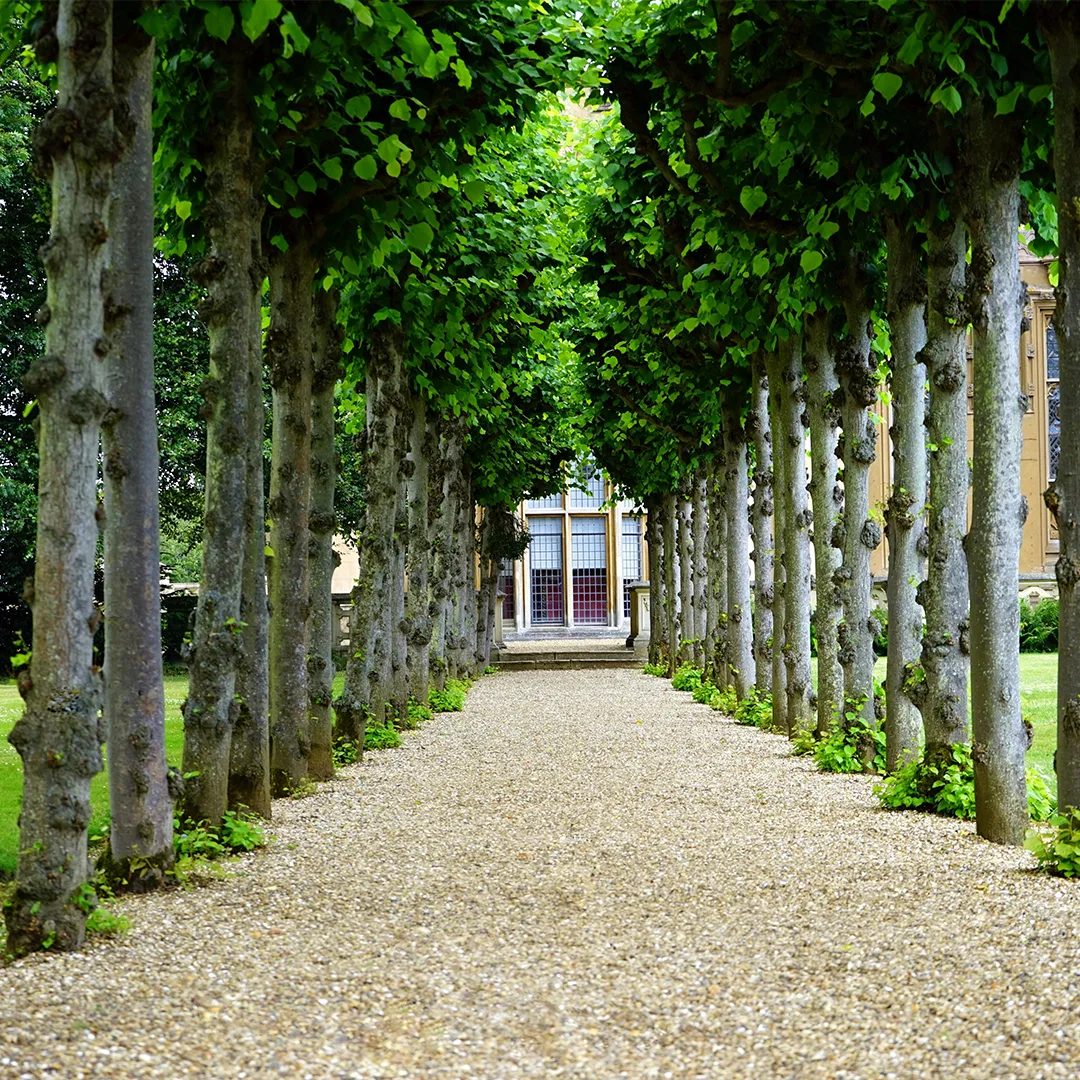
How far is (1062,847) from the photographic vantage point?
627 centimetres

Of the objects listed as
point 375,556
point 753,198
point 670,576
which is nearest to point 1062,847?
point 753,198

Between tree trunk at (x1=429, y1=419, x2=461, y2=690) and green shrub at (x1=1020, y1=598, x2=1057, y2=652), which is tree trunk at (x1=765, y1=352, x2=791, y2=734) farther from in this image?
green shrub at (x1=1020, y1=598, x2=1057, y2=652)

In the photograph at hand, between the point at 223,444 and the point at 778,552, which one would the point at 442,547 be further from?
the point at 223,444

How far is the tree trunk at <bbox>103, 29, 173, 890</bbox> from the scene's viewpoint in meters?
6.30

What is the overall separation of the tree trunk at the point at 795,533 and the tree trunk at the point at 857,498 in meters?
1.75

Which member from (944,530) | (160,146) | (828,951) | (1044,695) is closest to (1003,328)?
(944,530)

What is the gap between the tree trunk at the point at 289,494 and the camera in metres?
9.50

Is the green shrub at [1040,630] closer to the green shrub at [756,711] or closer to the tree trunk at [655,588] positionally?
the tree trunk at [655,588]

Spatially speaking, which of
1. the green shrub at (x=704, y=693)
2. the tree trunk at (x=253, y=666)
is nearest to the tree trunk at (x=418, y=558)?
the green shrub at (x=704, y=693)

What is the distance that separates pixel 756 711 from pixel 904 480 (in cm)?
752

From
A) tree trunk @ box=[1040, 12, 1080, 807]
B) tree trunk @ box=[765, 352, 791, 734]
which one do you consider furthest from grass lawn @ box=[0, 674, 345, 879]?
tree trunk @ box=[765, 352, 791, 734]

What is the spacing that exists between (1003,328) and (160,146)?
521cm

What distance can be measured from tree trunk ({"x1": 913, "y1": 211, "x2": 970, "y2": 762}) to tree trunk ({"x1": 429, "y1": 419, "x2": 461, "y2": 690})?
11823 millimetres

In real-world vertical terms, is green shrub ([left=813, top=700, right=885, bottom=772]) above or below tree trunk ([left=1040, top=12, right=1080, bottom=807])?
below
